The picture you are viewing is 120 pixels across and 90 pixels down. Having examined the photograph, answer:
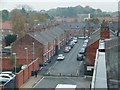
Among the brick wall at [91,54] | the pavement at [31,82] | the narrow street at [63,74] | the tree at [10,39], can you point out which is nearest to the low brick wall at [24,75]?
the pavement at [31,82]

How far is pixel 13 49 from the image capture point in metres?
10.5

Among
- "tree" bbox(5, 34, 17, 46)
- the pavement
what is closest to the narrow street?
the pavement

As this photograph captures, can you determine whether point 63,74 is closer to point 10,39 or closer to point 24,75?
point 24,75

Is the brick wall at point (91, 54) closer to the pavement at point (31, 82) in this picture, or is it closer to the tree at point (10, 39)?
the pavement at point (31, 82)

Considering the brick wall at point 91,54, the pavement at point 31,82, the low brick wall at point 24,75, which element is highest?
the brick wall at point 91,54

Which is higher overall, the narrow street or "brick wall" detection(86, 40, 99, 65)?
"brick wall" detection(86, 40, 99, 65)

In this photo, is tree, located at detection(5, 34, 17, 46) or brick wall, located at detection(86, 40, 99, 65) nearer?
brick wall, located at detection(86, 40, 99, 65)

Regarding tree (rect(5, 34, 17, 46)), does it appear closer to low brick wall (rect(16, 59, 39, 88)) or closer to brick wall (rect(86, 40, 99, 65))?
low brick wall (rect(16, 59, 39, 88))

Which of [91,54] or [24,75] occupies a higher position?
[91,54]

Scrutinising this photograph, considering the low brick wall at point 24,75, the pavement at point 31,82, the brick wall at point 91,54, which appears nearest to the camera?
the low brick wall at point 24,75

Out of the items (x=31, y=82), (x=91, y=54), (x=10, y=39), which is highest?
(x=10, y=39)

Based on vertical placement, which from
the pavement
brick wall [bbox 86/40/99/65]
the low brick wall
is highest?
brick wall [bbox 86/40/99/65]

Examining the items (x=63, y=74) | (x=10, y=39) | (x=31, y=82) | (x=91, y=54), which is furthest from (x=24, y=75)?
(x=10, y=39)

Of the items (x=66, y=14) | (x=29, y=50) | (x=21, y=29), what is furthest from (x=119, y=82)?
(x=66, y=14)
